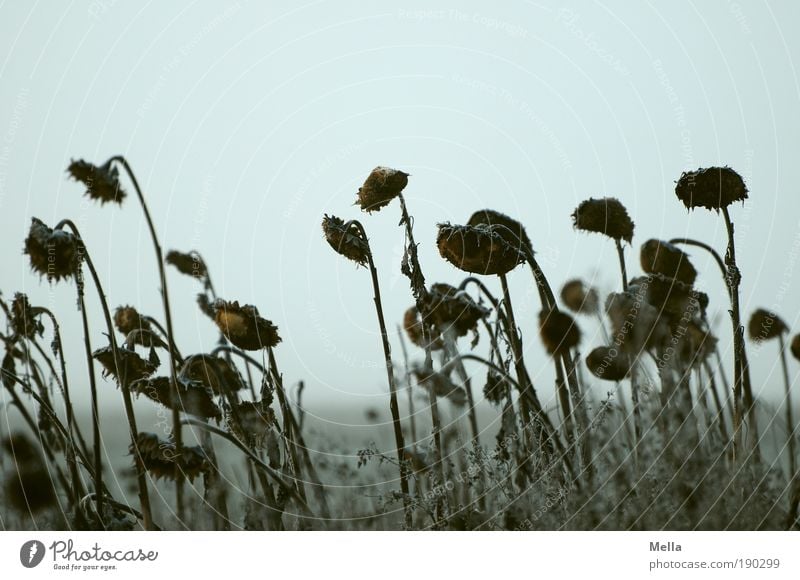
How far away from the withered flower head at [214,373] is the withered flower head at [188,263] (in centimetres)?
33

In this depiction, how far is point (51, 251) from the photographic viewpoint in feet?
5.35

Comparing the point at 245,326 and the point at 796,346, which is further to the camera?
the point at 796,346

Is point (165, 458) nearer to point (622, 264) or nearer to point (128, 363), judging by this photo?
point (128, 363)

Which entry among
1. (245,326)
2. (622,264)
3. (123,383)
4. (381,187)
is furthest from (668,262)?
(123,383)

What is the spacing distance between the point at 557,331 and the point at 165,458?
87cm

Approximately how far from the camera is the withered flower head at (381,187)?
5.89ft

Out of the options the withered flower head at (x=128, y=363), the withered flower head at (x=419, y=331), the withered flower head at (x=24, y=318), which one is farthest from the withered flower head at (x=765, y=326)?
the withered flower head at (x=24, y=318)

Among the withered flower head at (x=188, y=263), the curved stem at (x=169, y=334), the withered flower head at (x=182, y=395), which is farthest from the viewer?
the withered flower head at (x=188, y=263)

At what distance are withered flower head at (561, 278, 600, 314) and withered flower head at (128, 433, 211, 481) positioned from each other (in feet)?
2.99

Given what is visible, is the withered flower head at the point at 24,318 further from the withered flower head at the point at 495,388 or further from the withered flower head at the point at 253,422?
the withered flower head at the point at 495,388

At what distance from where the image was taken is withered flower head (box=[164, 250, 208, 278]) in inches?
83.9

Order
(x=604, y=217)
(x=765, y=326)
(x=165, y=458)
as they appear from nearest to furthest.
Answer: (x=165, y=458)
(x=604, y=217)
(x=765, y=326)

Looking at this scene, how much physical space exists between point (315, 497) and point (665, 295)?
87cm
